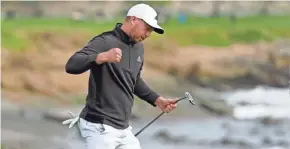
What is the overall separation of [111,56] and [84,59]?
131 millimetres

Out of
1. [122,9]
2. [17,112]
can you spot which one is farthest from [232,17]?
[17,112]

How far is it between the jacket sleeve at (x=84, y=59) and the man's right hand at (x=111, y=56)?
0.04 metres

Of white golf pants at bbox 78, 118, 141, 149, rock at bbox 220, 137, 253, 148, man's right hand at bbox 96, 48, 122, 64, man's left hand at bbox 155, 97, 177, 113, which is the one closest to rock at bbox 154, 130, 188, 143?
rock at bbox 220, 137, 253, 148

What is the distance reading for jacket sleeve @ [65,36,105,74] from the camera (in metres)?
3.29

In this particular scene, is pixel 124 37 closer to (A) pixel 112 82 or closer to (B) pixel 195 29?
(A) pixel 112 82

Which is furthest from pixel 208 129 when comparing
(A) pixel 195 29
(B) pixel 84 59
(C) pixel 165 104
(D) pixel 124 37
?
(B) pixel 84 59

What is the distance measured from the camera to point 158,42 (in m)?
11.1

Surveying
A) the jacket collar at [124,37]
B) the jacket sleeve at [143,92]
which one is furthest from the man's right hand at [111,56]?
the jacket sleeve at [143,92]

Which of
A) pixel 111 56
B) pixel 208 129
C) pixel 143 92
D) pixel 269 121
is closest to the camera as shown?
pixel 111 56

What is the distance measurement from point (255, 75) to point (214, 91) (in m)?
0.59

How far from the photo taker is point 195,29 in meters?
11.1

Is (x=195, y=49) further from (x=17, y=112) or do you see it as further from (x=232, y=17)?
(x=17, y=112)

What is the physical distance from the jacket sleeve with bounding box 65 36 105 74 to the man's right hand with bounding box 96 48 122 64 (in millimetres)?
41

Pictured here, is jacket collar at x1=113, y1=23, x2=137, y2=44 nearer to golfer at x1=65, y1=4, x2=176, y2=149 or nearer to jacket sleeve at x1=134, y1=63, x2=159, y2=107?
golfer at x1=65, y1=4, x2=176, y2=149
